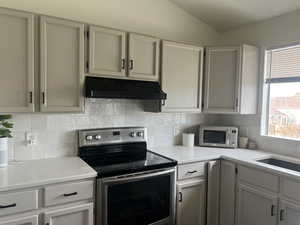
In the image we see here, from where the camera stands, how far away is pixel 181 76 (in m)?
2.65

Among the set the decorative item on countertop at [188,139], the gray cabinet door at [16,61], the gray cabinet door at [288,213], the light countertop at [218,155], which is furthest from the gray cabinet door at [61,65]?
the gray cabinet door at [288,213]

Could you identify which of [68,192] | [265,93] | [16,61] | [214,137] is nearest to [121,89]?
[16,61]

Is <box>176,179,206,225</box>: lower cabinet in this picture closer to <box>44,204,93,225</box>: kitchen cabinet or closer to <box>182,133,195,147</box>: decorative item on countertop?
<box>182,133,195,147</box>: decorative item on countertop

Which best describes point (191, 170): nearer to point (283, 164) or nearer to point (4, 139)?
point (283, 164)

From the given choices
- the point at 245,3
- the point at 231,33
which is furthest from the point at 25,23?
the point at 231,33

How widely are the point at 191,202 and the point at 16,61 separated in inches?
79.6

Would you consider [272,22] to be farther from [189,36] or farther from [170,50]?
[170,50]

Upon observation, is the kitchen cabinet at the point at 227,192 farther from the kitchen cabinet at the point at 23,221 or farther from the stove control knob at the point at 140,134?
the kitchen cabinet at the point at 23,221

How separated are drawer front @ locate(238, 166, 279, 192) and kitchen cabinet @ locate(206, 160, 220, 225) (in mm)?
251

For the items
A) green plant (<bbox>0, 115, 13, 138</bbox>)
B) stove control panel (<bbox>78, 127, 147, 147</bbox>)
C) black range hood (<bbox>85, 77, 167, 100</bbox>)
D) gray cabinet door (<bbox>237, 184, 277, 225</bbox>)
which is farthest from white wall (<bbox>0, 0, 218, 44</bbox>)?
gray cabinet door (<bbox>237, 184, 277, 225</bbox>)

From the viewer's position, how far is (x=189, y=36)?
307 centimetres

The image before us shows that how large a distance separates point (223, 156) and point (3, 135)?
206 cm

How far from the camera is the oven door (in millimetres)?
1892

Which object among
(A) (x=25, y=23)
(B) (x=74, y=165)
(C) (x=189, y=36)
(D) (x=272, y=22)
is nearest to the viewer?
(A) (x=25, y=23)
